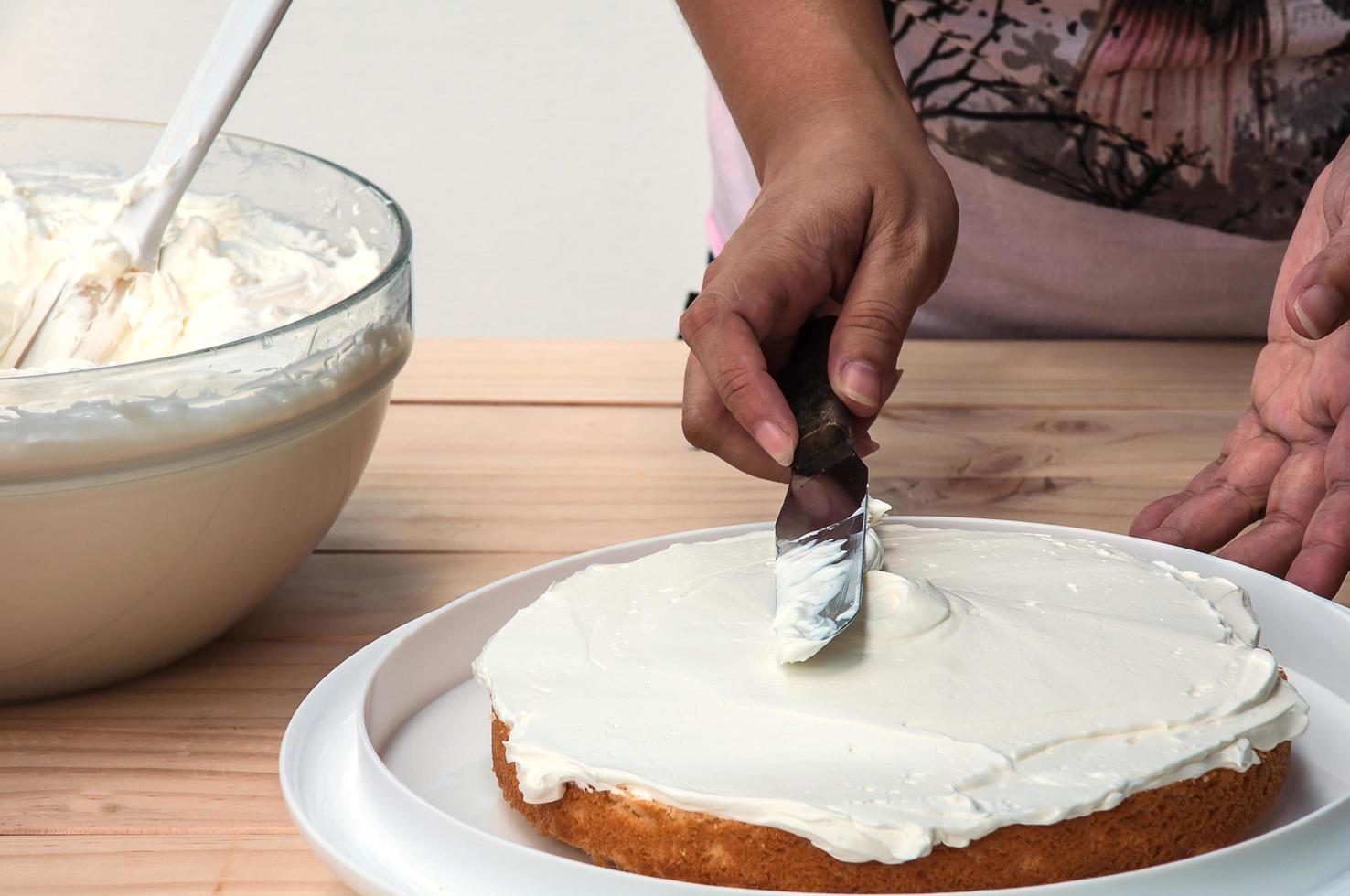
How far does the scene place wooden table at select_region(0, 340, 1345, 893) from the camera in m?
0.74

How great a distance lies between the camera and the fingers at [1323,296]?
0.79 m

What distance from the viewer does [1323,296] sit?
0.79m

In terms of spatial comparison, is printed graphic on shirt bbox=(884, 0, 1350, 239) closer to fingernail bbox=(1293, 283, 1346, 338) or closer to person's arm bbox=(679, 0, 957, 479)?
person's arm bbox=(679, 0, 957, 479)

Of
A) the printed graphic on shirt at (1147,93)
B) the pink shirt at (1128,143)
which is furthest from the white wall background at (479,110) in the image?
the printed graphic on shirt at (1147,93)

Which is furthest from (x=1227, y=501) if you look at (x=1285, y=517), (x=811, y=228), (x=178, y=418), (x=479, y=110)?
(x=479, y=110)

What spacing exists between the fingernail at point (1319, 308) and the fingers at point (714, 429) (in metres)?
0.37

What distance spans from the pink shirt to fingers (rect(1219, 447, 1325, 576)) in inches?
16.8

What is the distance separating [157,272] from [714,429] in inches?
16.2

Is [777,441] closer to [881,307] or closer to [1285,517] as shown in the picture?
[881,307]

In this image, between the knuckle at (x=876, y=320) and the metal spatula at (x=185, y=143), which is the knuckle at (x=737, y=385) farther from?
A: the metal spatula at (x=185, y=143)

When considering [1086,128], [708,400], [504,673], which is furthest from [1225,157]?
[504,673]

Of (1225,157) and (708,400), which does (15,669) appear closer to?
(708,400)

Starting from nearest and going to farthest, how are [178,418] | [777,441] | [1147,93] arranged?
[178,418] → [777,441] → [1147,93]

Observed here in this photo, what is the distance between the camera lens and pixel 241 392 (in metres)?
0.79
